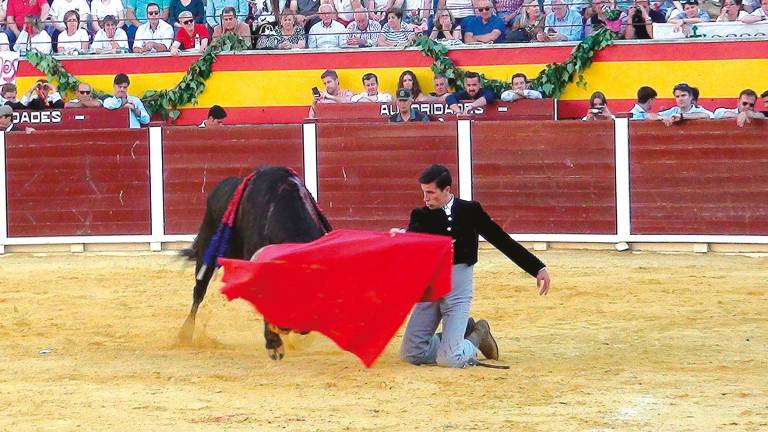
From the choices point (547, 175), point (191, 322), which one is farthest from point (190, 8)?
point (191, 322)

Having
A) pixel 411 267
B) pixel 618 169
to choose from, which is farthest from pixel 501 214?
pixel 411 267

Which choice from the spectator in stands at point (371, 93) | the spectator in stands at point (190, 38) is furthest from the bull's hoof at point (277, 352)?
the spectator in stands at point (190, 38)

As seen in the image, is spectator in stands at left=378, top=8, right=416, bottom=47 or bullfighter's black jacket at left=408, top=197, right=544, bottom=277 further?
spectator in stands at left=378, top=8, right=416, bottom=47

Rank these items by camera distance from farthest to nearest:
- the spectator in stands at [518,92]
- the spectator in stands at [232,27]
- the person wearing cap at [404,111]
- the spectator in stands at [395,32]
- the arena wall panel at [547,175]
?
the spectator in stands at [232,27], the spectator in stands at [395,32], the spectator in stands at [518,92], the person wearing cap at [404,111], the arena wall panel at [547,175]

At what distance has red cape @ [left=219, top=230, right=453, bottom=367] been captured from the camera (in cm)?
604

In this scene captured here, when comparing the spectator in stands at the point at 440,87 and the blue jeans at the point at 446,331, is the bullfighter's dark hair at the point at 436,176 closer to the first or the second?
the blue jeans at the point at 446,331

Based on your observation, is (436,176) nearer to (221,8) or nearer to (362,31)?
(362,31)

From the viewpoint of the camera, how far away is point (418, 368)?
240 inches

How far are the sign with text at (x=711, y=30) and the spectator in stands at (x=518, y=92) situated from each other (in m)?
1.21

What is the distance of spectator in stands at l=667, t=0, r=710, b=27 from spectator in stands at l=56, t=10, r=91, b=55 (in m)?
5.58

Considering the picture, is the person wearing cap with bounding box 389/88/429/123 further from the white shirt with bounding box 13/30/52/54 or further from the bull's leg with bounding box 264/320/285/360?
the bull's leg with bounding box 264/320/285/360

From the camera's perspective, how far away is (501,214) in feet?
37.0

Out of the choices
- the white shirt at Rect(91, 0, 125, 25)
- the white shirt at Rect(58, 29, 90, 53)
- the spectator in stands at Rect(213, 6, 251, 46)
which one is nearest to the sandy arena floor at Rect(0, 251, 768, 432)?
the spectator in stands at Rect(213, 6, 251, 46)

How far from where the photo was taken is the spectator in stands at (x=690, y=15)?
12312 mm
